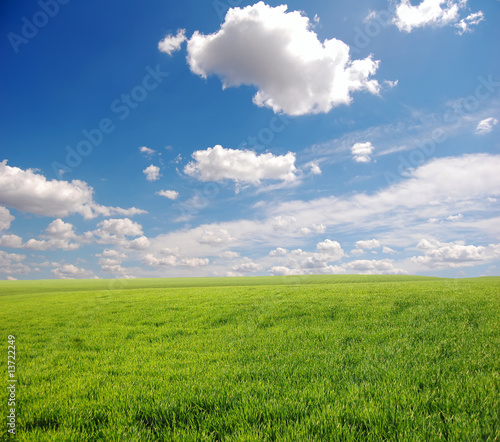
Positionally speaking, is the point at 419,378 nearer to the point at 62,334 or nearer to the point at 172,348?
the point at 172,348

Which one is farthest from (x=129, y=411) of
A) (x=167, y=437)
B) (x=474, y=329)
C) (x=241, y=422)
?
(x=474, y=329)

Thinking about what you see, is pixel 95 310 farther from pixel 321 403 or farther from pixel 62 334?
pixel 321 403

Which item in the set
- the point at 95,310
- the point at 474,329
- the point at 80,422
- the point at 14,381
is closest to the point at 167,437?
the point at 80,422

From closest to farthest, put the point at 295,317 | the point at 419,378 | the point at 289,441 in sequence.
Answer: the point at 289,441, the point at 419,378, the point at 295,317

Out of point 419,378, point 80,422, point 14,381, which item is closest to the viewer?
point 80,422

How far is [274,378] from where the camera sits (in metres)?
7.05

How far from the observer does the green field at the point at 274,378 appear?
501cm

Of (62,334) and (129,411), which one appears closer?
(129,411)

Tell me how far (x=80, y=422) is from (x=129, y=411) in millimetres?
894

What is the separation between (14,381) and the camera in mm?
7984

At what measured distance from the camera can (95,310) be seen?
19500 mm

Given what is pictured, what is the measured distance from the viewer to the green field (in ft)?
16.4

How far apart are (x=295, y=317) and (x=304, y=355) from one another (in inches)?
200

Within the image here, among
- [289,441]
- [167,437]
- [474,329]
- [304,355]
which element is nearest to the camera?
[289,441]
